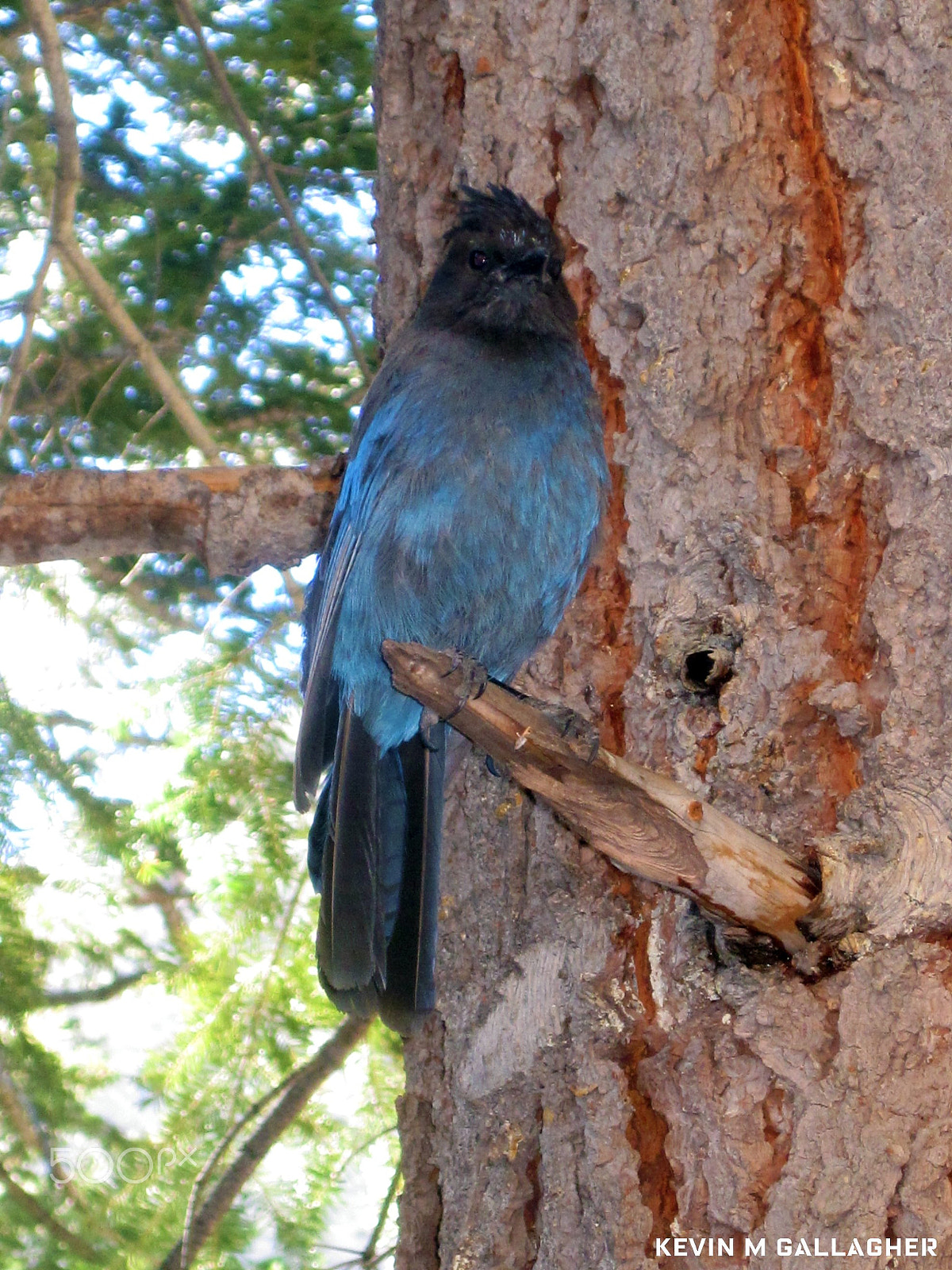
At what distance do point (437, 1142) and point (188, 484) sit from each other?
44.8 inches

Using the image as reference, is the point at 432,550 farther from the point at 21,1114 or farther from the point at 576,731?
the point at 21,1114

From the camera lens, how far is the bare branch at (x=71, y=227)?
2547 mm

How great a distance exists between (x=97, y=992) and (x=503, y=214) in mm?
1873

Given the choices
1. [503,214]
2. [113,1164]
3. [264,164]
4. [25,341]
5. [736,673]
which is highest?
[264,164]

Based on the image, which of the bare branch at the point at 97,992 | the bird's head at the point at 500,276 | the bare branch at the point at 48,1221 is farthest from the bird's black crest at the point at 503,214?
the bare branch at the point at 48,1221

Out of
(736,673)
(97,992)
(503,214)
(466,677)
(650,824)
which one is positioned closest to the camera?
(650,824)

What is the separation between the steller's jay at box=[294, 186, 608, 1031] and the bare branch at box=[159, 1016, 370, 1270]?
45 centimetres

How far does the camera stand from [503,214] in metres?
1.97

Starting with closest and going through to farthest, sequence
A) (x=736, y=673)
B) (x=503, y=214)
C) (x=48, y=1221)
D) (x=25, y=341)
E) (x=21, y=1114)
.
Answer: (x=736, y=673)
(x=503, y=214)
(x=48, y=1221)
(x=21, y=1114)
(x=25, y=341)

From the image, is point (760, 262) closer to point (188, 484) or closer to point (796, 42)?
point (796, 42)

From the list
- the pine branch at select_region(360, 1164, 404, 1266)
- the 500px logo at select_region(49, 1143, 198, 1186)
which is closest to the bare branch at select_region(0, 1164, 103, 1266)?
the 500px logo at select_region(49, 1143, 198, 1186)

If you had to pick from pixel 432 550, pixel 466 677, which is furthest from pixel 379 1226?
pixel 432 550

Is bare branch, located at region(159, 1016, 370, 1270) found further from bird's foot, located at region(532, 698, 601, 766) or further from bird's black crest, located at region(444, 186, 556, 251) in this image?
bird's black crest, located at region(444, 186, 556, 251)

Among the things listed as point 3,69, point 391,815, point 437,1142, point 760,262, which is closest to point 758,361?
point 760,262
